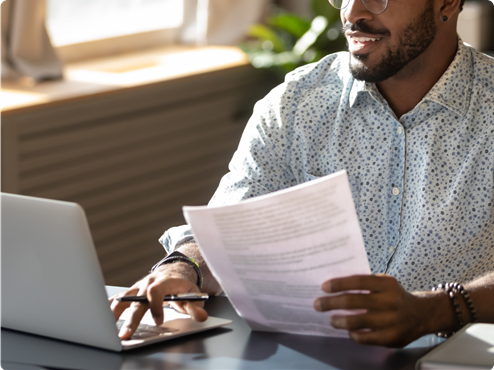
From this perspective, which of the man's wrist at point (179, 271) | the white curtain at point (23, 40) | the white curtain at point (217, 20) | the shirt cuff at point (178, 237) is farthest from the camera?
the white curtain at point (217, 20)

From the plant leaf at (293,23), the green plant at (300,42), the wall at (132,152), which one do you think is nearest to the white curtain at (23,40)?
the wall at (132,152)

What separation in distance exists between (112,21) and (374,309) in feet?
8.73

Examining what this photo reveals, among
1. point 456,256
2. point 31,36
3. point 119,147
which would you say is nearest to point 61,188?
point 119,147

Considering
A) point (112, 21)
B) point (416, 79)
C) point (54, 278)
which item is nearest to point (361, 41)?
point (416, 79)

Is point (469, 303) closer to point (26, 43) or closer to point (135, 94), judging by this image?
point (135, 94)

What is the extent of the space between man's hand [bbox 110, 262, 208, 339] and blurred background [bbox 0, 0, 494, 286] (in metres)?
1.35

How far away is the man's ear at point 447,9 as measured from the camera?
1.48m

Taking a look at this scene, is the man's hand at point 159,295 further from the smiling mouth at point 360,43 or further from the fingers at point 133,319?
the smiling mouth at point 360,43

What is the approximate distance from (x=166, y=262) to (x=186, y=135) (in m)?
1.86

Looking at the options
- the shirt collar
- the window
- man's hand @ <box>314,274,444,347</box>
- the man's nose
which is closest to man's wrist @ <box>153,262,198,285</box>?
man's hand @ <box>314,274,444,347</box>

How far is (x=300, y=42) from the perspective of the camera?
125 inches

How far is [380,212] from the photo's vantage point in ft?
4.60

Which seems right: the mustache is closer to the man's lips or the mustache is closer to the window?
the man's lips

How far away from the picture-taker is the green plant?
313cm
